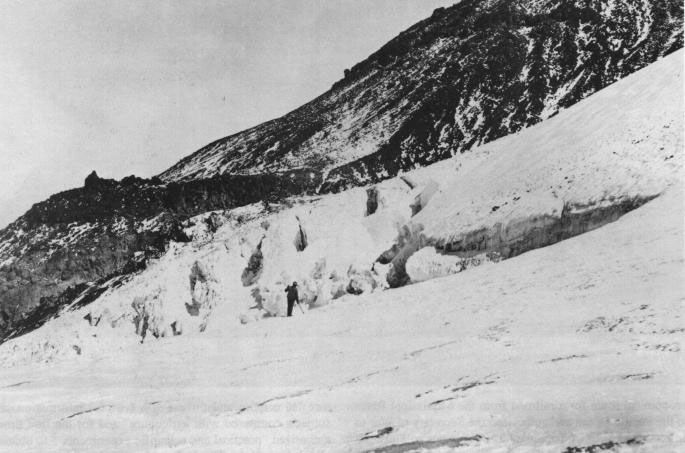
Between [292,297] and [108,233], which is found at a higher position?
[108,233]

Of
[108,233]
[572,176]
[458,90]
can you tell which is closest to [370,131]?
[458,90]

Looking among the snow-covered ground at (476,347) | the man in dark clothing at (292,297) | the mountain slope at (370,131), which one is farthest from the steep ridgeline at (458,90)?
the snow-covered ground at (476,347)

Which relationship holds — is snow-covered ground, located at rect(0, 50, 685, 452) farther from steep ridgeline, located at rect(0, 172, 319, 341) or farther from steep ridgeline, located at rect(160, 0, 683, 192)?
steep ridgeline, located at rect(0, 172, 319, 341)

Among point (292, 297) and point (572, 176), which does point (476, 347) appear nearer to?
point (572, 176)

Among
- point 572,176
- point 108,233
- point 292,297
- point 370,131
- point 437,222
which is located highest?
point 370,131

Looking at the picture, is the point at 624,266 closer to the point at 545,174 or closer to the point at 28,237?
the point at 545,174

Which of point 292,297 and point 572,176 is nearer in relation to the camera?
point 572,176
